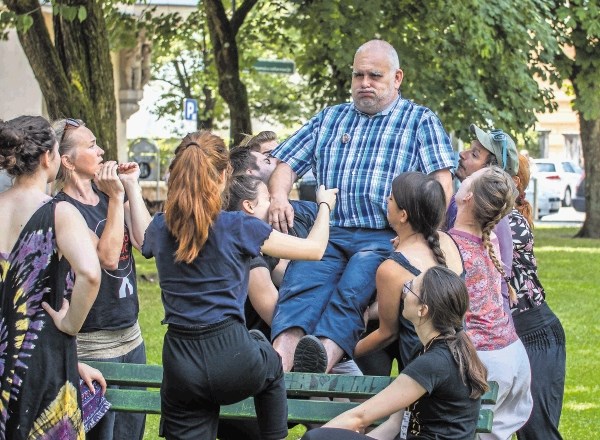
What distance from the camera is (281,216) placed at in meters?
5.91

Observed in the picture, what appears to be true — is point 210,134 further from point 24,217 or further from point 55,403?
point 55,403

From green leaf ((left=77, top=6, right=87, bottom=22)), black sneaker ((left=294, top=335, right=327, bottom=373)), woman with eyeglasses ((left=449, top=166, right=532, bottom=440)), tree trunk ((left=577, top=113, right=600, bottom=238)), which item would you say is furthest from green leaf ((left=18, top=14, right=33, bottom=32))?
tree trunk ((left=577, top=113, right=600, bottom=238))

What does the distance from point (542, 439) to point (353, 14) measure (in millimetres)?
11971

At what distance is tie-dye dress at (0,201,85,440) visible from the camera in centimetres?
456

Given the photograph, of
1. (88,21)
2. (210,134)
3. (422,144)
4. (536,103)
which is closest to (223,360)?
(210,134)

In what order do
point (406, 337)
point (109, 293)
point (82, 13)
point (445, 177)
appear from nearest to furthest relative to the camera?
1. point (406, 337)
2. point (109, 293)
3. point (445, 177)
4. point (82, 13)

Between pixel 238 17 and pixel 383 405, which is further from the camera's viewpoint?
pixel 238 17

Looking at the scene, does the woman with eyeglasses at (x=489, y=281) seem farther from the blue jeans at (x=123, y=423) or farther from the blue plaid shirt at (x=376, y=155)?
the blue jeans at (x=123, y=423)

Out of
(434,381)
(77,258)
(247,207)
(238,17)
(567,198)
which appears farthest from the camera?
(567,198)

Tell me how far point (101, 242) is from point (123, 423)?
1.06 metres

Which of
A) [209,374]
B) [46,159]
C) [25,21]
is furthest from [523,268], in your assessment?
[25,21]

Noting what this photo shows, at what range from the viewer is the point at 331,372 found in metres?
5.68

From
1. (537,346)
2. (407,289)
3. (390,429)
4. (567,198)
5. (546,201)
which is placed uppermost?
(407,289)

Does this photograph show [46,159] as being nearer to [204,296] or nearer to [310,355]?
[204,296]
